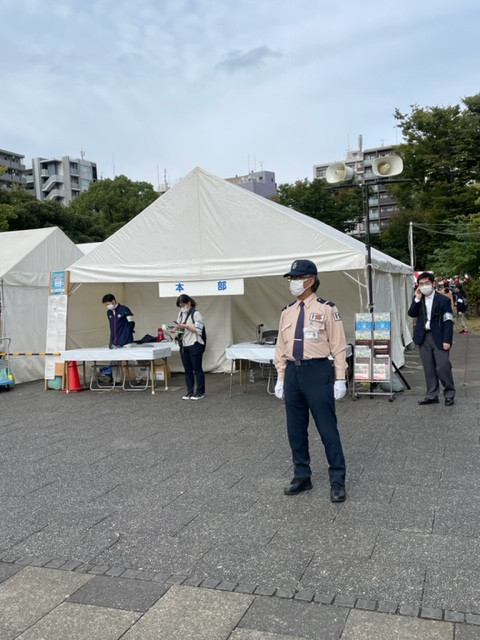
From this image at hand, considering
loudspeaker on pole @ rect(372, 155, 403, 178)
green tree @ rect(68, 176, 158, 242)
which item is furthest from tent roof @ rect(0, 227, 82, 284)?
green tree @ rect(68, 176, 158, 242)

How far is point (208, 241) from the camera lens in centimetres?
949

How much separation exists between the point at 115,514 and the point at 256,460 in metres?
1.66

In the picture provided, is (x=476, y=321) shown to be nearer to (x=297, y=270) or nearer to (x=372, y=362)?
(x=372, y=362)

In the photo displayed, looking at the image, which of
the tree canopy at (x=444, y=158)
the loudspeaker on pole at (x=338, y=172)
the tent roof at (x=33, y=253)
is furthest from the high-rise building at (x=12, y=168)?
the loudspeaker on pole at (x=338, y=172)

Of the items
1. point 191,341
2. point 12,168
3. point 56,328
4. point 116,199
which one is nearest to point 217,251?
point 191,341

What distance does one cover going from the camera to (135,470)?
5.31 m

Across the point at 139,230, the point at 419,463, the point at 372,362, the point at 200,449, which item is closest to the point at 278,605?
the point at 419,463

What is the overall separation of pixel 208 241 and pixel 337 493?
5968 millimetres

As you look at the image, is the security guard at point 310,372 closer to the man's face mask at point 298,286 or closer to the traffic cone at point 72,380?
the man's face mask at point 298,286

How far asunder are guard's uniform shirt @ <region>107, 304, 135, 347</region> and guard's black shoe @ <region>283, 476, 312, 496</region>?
612cm

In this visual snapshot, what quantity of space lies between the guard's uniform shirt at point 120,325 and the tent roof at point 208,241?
58 cm

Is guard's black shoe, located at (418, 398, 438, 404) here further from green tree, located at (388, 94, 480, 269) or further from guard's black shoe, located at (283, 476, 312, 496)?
green tree, located at (388, 94, 480, 269)

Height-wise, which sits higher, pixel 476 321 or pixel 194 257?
pixel 194 257

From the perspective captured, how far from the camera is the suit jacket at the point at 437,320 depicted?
7598 millimetres
